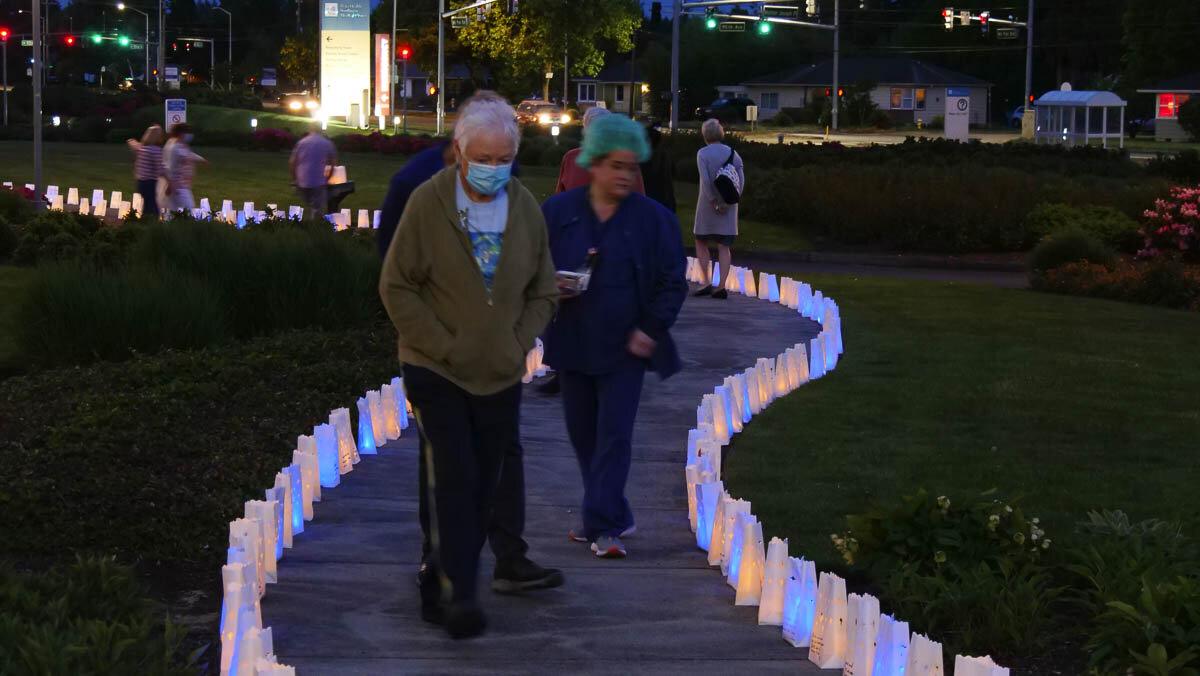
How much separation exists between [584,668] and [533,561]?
1.16 m

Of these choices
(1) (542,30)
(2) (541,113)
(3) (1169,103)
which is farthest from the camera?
(3) (1169,103)

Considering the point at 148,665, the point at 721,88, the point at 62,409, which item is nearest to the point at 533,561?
the point at 148,665

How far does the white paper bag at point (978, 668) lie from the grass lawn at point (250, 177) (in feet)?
68.1

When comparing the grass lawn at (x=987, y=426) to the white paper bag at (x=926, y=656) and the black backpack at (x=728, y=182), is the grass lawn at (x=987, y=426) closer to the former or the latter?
the black backpack at (x=728, y=182)

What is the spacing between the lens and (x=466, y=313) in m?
5.16

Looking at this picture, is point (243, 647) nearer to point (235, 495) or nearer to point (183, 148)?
point (235, 495)

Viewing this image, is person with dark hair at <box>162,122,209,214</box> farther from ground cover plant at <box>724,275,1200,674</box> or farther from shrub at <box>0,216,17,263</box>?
ground cover plant at <box>724,275,1200,674</box>

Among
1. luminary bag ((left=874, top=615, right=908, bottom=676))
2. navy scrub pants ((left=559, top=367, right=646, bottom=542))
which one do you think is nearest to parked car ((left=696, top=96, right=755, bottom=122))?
navy scrub pants ((left=559, top=367, right=646, bottom=542))

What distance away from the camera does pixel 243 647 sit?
454 centimetres

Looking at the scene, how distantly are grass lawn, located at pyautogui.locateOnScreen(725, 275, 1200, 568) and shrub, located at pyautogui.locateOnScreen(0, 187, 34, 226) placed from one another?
12260 millimetres

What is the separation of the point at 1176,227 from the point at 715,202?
383 inches

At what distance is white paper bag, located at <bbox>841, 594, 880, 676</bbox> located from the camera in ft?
15.9

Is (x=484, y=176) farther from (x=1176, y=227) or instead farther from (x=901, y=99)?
(x=901, y=99)

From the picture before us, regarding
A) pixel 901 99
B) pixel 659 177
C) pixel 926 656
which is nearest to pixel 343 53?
pixel 901 99
